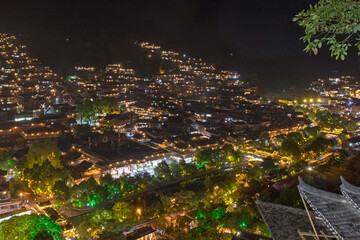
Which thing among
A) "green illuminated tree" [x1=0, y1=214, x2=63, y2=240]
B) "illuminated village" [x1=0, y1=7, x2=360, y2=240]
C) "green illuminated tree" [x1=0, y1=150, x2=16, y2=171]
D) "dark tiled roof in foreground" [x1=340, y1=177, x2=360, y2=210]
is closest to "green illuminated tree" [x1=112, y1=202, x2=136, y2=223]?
"illuminated village" [x1=0, y1=7, x2=360, y2=240]

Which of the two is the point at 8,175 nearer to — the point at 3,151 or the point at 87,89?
the point at 3,151

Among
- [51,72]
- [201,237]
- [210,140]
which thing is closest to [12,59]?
[51,72]

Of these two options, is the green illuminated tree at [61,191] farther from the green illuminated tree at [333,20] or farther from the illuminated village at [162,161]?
the green illuminated tree at [333,20]

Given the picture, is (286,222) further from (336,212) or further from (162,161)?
(162,161)

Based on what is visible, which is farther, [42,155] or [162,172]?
[42,155]

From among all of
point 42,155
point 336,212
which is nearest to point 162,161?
point 42,155
